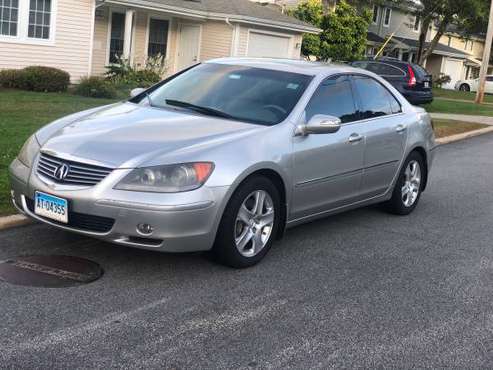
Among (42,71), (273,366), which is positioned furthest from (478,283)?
(42,71)

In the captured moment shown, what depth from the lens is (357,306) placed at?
477cm

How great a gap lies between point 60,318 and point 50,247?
140 cm

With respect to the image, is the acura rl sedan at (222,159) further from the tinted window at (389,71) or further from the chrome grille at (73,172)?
the tinted window at (389,71)

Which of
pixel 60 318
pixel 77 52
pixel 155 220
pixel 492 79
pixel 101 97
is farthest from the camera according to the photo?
pixel 492 79

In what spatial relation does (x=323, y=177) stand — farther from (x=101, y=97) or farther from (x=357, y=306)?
(x=101, y=97)

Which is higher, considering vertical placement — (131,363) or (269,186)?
(269,186)

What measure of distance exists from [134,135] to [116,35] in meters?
17.8

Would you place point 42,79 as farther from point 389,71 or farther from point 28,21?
point 389,71

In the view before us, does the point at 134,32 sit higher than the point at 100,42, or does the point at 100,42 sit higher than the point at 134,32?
the point at 134,32

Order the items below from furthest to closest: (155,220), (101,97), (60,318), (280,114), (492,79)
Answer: (492,79) < (101,97) < (280,114) < (155,220) < (60,318)

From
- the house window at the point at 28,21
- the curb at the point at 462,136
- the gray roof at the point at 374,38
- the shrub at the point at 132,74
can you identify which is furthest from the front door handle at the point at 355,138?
the gray roof at the point at 374,38

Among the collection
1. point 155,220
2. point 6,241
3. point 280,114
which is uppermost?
point 280,114

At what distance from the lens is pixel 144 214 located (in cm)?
466

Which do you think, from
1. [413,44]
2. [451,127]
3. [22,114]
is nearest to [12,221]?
[22,114]
